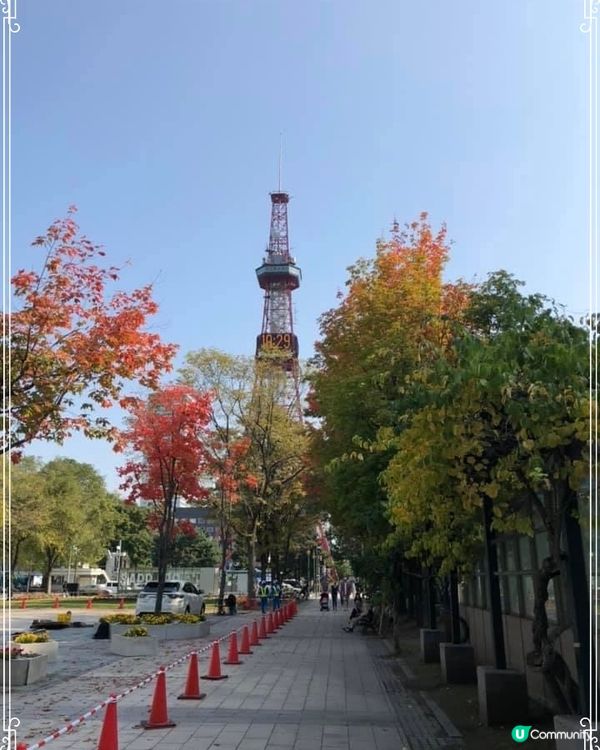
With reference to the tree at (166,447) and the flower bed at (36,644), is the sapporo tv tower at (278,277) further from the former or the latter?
the flower bed at (36,644)

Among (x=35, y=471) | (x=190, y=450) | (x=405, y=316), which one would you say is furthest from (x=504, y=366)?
(x=35, y=471)

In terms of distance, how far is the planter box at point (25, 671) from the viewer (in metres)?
11.8

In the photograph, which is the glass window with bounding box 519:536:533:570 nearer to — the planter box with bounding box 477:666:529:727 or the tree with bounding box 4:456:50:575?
the planter box with bounding box 477:666:529:727

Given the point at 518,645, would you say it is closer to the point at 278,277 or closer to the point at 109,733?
the point at 109,733

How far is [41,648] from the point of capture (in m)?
13.4

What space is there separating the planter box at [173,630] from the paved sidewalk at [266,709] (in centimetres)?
303

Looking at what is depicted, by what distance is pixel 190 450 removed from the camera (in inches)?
875

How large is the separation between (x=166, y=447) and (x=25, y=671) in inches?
413

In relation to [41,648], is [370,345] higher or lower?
higher

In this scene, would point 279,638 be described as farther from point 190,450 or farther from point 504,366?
point 504,366

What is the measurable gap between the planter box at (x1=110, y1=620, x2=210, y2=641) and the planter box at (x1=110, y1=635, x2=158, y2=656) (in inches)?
74.4

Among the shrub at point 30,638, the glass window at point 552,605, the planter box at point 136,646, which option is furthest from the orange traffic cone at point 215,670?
the glass window at point 552,605

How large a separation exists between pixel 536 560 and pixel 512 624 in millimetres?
2020

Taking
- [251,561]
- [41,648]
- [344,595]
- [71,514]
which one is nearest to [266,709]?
[41,648]
